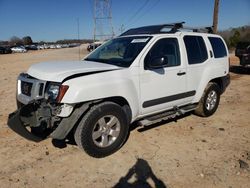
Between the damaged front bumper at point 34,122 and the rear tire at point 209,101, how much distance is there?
300cm

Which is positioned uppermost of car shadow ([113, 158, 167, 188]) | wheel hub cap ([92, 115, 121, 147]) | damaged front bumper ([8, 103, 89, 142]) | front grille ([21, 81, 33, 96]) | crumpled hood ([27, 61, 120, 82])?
crumpled hood ([27, 61, 120, 82])

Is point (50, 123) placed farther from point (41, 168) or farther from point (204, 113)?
point (204, 113)

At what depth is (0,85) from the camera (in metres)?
10.3

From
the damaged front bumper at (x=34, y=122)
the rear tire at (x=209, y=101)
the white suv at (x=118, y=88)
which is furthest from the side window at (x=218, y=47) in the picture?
the damaged front bumper at (x=34, y=122)

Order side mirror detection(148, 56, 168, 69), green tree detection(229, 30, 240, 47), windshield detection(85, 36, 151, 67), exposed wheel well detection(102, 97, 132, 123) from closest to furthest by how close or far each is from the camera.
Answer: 1. exposed wheel well detection(102, 97, 132, 123)
2. side mirror detection(148, 56, 168, 69)
3. windshield detection(85, 36, 151, 67)
4. green tree detection(229, 30, 240, 47)

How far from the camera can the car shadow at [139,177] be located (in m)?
3.45

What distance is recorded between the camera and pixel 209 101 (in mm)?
6074

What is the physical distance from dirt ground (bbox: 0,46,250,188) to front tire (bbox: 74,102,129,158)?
0.57 ft

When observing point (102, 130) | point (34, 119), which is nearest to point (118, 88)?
point (102, 130)

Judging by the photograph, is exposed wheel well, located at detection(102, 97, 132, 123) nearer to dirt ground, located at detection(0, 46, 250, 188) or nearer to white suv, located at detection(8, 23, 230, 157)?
white suv, located at detection(8, 23, 230, 157)

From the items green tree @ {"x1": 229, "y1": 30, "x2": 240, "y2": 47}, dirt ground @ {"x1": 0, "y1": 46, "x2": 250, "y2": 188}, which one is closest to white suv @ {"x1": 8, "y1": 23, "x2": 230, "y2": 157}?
dirt ground @ {"x1": 0, "y1": 46, "x2": 250, "y2": 188}

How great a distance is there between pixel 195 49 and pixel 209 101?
4.25 feet

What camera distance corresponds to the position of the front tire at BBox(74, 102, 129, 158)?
3.84m

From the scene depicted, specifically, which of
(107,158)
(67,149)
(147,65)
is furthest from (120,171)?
(147,65)
